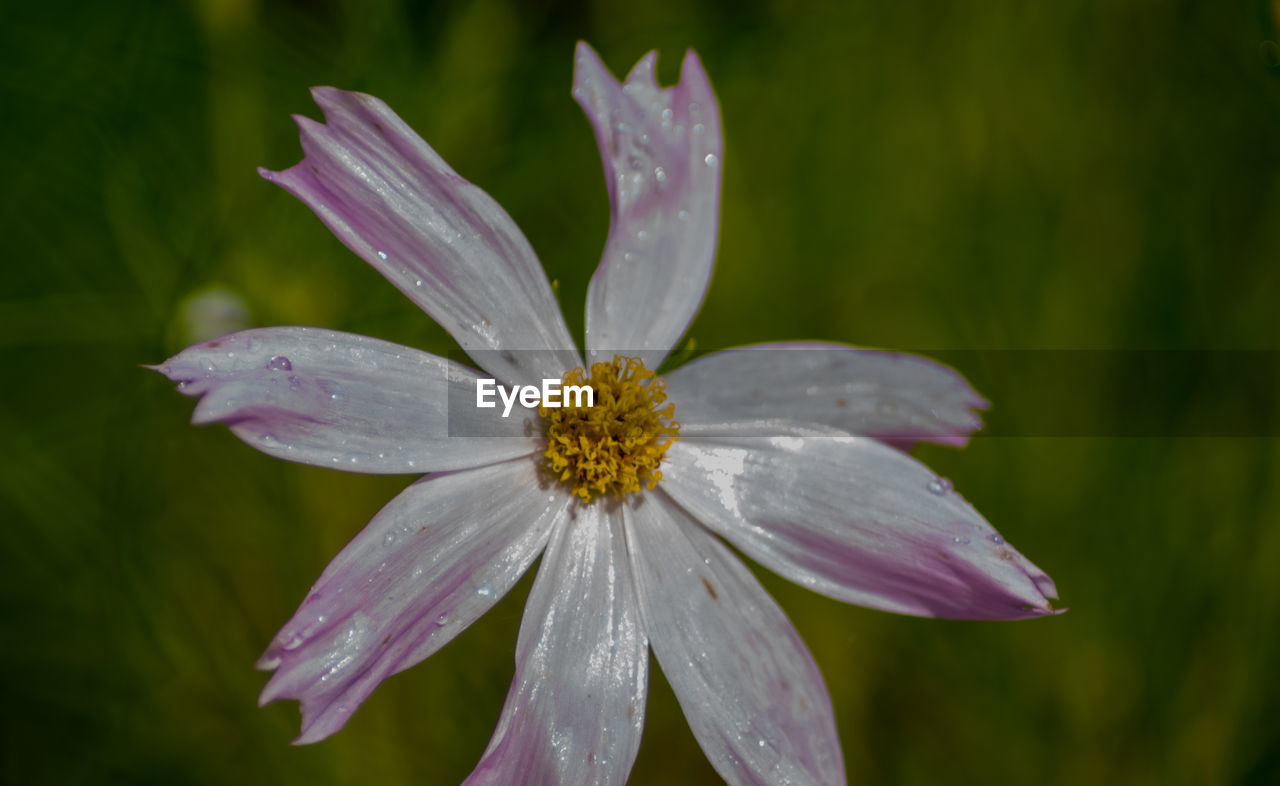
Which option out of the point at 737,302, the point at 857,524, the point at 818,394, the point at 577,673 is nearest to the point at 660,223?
the point at 818,394

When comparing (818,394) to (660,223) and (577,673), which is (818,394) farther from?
(577,673)

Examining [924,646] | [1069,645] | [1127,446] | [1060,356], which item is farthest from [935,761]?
[1060,356]

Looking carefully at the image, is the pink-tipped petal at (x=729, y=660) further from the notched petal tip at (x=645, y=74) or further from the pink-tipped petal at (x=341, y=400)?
the notched petal tip at (x=645, y=74)

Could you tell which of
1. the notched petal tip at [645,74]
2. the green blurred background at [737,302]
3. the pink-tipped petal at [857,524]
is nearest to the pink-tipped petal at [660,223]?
the notched petal tip at [645,74]

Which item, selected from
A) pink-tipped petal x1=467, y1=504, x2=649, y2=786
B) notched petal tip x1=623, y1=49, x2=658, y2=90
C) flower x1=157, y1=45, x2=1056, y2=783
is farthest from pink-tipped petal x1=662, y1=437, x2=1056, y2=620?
notched petal tip x1=623, y1=49, x2=658, y2=90

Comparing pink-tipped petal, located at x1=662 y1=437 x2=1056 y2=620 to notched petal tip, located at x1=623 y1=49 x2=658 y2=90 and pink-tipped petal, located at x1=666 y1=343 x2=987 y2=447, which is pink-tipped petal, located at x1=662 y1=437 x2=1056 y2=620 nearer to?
pink-tipped petal, located at x1=666 y1=343 x2=987 y2=447

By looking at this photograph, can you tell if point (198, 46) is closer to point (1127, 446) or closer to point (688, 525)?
point (688, 525)
